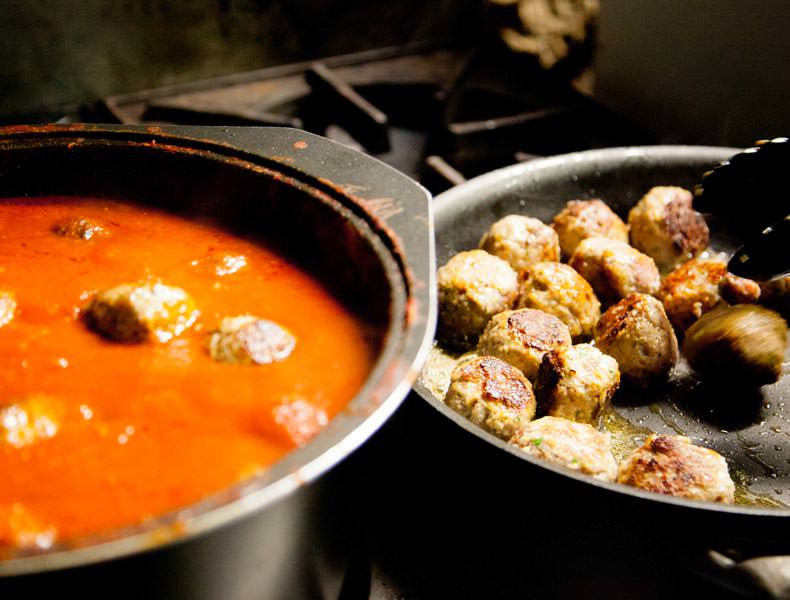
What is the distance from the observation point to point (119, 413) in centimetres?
116

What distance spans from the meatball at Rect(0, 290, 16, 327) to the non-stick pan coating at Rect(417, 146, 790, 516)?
824mm

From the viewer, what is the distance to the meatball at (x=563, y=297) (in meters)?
2.07

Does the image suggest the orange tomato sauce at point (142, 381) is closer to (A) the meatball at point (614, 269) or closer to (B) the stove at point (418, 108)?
(A) the meatball at point (614, 269)

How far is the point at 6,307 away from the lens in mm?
1359

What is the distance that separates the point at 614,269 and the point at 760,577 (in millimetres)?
1107

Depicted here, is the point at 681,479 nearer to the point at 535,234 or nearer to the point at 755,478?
the point at 755,478

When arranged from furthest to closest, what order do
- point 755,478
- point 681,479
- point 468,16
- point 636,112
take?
point 468,16 → point 636,112 → point 755,478 → point 681,479

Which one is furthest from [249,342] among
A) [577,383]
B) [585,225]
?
[585,225]

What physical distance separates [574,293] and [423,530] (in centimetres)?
79

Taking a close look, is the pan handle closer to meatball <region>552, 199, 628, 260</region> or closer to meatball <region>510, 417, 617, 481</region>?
meatball <region>510, 417, 617, 481</region>

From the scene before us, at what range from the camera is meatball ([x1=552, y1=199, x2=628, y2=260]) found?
2365mm

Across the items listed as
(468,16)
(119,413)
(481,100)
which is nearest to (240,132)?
(119,413)

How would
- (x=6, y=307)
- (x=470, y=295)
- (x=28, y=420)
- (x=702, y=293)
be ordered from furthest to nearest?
(x=702, y=293), (x=470, y=295), (x=6, y=307), (x=28, y=420)

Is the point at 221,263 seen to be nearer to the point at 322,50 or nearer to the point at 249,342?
the point at 249,342
